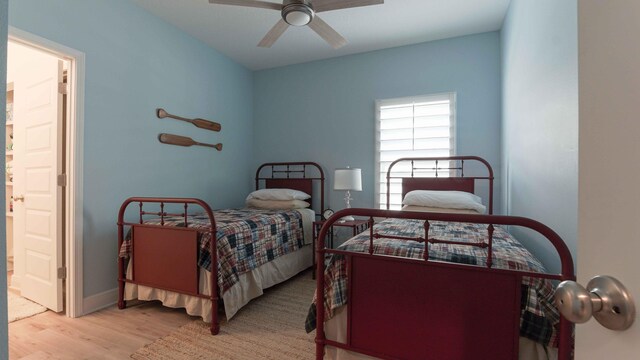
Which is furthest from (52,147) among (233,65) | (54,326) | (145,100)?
(233,65)

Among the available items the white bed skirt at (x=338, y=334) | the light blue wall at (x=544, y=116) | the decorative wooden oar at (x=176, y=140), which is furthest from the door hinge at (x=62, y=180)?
the light blue wall at (x=544, y=116)

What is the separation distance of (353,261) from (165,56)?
2.89m

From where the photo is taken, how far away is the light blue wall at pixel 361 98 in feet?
10.7

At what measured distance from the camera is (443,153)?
3.36 m

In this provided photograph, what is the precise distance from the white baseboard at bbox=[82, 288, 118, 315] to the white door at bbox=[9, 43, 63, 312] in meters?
0.19

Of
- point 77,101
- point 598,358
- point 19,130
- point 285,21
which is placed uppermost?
point 285,21

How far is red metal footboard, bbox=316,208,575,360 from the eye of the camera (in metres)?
1.19

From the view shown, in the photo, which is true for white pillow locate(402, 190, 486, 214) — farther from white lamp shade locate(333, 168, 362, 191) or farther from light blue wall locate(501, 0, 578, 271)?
white lamp shade locate(333, 168, 362, 191)

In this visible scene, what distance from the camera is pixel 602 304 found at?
0.40 metres

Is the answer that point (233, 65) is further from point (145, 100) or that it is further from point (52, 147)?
point (52, 147)

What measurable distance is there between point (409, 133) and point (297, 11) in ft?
6.63

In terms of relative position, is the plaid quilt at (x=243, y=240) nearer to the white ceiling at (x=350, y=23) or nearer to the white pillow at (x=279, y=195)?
the white pillow at (x=279, y=195)

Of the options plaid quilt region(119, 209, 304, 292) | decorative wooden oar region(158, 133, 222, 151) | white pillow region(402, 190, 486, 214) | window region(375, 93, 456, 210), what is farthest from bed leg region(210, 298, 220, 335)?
window region(375, 93, 456, 210)

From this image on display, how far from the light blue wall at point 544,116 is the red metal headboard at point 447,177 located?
18.3 inches
